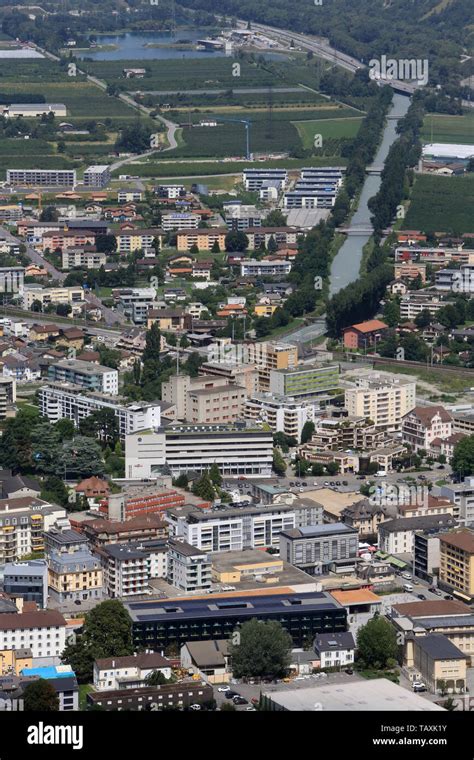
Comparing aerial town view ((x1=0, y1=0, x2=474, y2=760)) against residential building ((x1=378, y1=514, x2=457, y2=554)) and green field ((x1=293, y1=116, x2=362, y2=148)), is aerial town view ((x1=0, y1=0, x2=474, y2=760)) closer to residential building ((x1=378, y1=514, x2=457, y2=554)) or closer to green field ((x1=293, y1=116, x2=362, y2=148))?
residential building ((x1=378, y1=514, x2=457, y2=554))

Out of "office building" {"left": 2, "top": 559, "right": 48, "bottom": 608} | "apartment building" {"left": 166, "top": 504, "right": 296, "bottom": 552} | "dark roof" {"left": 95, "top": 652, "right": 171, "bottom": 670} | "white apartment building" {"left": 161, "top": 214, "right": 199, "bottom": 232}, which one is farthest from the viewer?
"white apartment building" {"left": 161, "top": 214, "right": 199, "bottom": 232}

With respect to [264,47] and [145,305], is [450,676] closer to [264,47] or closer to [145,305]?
[145,305]

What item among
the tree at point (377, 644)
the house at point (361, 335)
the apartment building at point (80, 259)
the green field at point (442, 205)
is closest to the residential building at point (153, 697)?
the tree at point (377, 644)

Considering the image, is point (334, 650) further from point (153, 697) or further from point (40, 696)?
point (40, 696)

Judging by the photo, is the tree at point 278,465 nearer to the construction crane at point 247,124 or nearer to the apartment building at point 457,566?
the apartment building at point 457,566

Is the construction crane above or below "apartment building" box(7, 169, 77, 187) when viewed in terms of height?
above

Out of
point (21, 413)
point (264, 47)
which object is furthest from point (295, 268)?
point (264, 47)

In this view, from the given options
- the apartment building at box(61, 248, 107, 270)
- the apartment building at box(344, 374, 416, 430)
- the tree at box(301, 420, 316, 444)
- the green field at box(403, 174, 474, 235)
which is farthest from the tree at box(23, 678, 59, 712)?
the green field at box(403, 174, 474, 235)

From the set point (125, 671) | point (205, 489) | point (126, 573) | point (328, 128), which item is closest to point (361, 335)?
point (205, 489)
